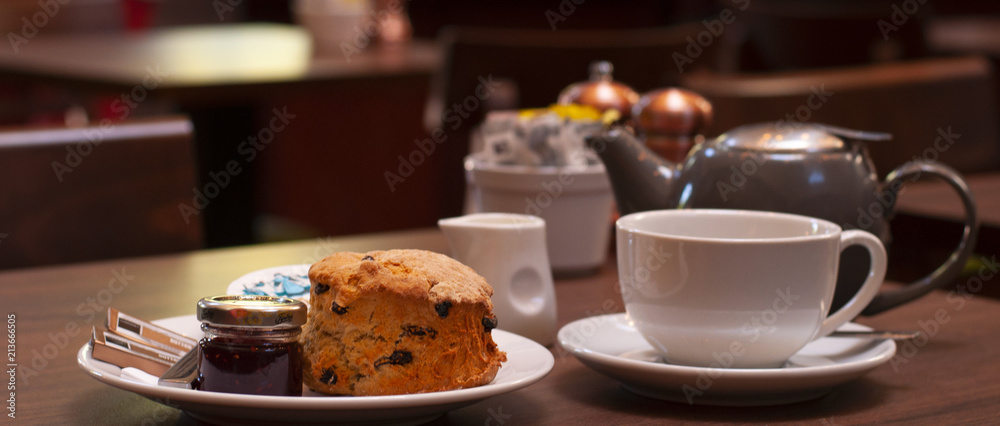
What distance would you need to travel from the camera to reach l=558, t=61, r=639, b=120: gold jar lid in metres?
1.14

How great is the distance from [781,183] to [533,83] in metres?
1.34

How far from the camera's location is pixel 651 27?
17.9ft

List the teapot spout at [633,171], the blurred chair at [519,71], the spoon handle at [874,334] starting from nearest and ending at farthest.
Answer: the spoon handle at [874,334], the teapot spout at [633,171], the blurred chair at [519,71]

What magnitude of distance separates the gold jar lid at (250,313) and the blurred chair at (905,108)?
4.28 ft

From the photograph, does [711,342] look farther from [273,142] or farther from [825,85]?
[273,142]

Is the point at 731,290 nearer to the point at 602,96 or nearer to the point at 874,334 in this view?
the point at 874,334

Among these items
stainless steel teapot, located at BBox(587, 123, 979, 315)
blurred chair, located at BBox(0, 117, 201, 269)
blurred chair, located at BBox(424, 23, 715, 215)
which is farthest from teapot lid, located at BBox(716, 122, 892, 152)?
blurred chair, located at BBox(424, 23, 715, 215)

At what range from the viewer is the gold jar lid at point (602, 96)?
1140 mm

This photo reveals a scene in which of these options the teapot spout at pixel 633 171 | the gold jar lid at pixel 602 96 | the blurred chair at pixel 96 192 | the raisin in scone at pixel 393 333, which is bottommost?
the blurred chair at pixel 96 192

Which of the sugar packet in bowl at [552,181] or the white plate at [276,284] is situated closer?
the white plate at [276,284]

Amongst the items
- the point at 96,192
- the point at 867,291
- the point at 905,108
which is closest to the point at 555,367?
the point at 867,291

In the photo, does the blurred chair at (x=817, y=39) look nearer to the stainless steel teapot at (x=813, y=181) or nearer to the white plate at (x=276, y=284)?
the stainless steel teapot at (x=813, y=181)

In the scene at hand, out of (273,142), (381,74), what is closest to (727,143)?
(381,74)

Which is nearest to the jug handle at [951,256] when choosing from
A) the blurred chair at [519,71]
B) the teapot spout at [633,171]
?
the teapot spout at [633,171]
